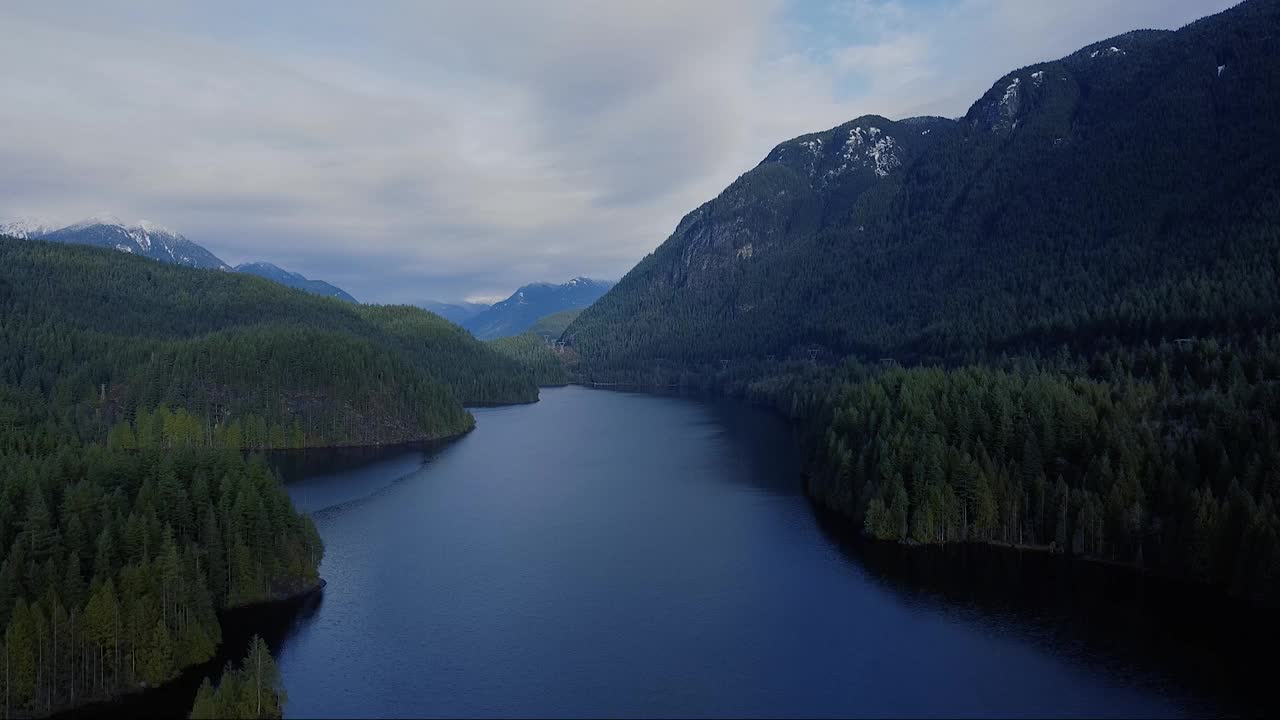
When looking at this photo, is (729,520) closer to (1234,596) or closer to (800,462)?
(800,462)

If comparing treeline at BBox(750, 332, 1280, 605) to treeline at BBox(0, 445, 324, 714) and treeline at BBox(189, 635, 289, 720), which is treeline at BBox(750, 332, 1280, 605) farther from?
treeline at BBox(189, 635, 289, 720)

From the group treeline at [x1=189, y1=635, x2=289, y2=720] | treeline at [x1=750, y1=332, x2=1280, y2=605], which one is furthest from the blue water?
treeline at [x1=750, y1=332, x2=1280, y2=605]

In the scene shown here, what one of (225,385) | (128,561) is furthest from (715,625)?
(225,385)

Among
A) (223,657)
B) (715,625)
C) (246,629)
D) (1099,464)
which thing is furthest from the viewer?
(1099,464)

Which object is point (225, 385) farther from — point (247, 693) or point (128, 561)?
point (247, 693)

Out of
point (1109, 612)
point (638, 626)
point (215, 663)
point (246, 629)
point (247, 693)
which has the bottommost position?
point (1109, 612)

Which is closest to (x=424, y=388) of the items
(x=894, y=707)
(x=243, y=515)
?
(x=243, y=515)
